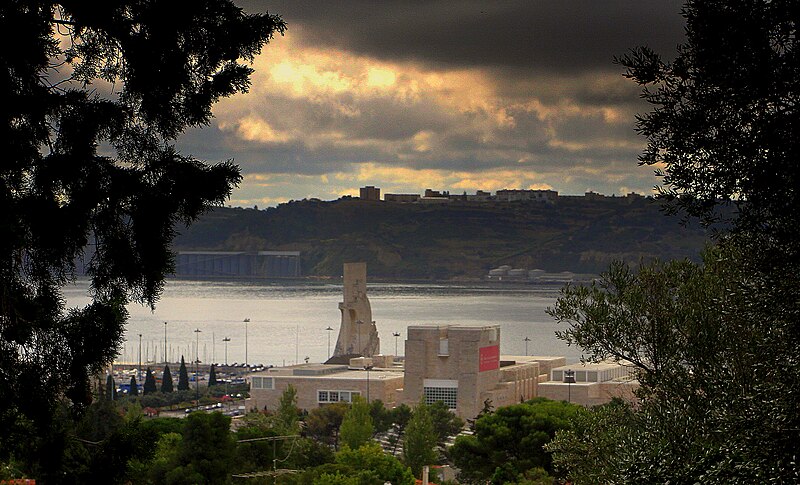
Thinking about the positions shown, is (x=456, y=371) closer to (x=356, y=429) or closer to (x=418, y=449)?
(x=356, y=429)

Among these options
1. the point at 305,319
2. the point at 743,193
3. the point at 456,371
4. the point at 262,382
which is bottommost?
the point at 305,319

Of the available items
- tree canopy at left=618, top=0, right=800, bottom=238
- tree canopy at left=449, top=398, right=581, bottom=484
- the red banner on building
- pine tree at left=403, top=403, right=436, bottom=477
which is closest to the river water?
the red banner on building

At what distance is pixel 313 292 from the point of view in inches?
7387

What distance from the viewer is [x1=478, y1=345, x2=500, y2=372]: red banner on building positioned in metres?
46.9

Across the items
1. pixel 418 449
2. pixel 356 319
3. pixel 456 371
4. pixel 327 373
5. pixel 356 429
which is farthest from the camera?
pixel 356 319

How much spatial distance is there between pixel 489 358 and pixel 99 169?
4299 centimetres

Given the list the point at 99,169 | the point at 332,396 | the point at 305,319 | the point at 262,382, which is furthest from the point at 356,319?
the point at 305,319

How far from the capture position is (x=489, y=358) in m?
47.7

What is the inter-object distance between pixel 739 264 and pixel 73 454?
3.24 metres

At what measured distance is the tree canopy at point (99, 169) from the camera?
5.13m

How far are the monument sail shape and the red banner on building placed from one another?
19934mm

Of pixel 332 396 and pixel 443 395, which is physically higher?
pixel 443 395

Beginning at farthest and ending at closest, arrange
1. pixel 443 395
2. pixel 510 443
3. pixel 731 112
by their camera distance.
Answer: pixel 443 395 < pixel 510 443 < pixel 731 112

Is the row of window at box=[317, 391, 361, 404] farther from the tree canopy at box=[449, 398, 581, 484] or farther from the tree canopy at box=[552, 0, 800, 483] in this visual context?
the tree canopy at box=[552, 0, 800, 483]
